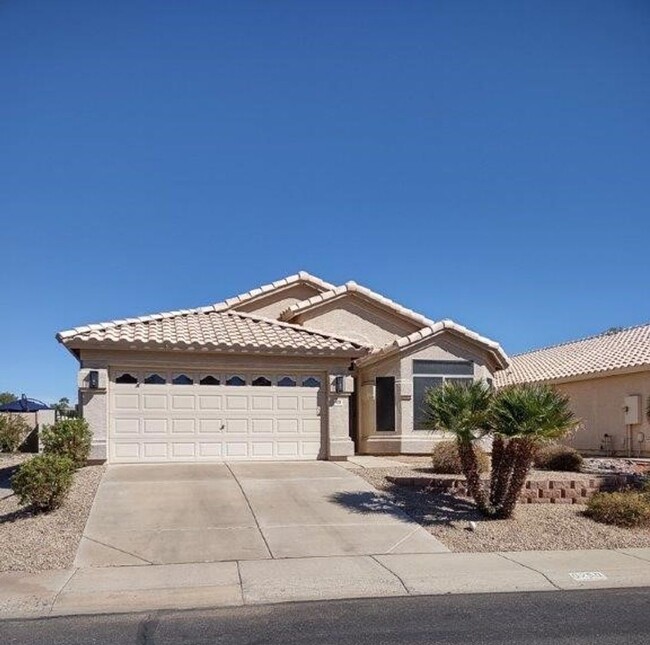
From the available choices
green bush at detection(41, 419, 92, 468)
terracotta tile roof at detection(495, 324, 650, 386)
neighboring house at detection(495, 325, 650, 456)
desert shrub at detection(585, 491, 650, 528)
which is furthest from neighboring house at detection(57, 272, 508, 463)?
desert shrub at detection(585, 491, 650, 528)

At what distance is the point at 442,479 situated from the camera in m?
14.8

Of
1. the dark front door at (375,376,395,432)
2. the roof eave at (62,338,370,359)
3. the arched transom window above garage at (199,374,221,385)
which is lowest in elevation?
the dark front door at (375,376,395,432)

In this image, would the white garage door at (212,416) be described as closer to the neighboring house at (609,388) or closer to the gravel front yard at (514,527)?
the gravel front yard at (514,527)

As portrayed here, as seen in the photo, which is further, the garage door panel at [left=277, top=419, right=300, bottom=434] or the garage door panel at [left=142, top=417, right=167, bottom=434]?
the garage door panel at [left=277, top=419, right=300, bottom=434]

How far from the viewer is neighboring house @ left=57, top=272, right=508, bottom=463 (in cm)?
1720

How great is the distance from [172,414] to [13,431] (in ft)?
29.8

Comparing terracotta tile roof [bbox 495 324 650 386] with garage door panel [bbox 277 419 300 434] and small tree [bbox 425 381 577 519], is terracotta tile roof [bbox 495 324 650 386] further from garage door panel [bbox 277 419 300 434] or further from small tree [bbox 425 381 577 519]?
small tree [bbox 425 381 577 519]

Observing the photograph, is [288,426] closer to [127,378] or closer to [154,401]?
[154,401]

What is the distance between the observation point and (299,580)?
30.0 feet

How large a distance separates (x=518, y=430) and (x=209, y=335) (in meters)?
8.65

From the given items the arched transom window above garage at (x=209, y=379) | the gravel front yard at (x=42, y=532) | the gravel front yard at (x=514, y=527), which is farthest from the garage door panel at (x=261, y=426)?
the gravel front yard at (x=42, y=532)

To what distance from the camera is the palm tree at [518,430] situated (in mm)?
12305

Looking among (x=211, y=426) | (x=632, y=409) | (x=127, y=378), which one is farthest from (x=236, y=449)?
(x=632, y=409)

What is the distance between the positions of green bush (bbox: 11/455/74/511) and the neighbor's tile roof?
4.87m
